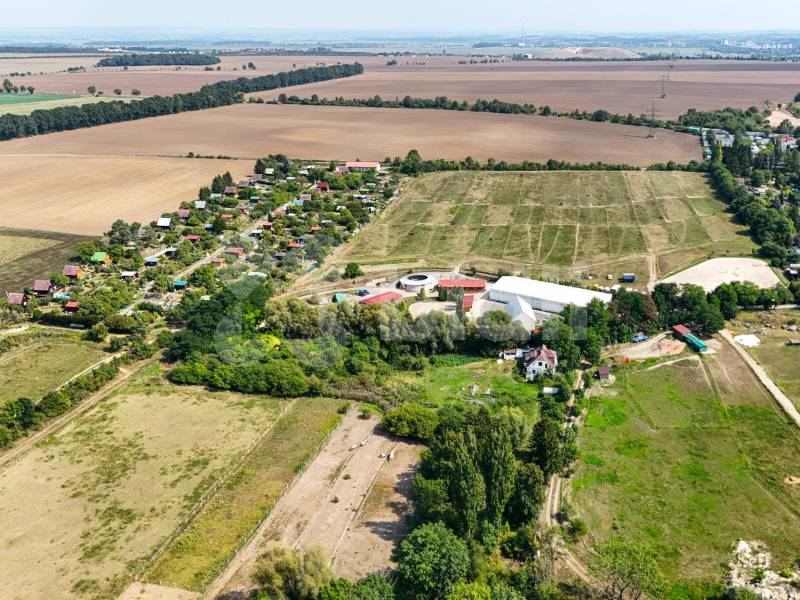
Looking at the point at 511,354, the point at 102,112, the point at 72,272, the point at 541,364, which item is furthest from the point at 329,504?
the point at 102,112

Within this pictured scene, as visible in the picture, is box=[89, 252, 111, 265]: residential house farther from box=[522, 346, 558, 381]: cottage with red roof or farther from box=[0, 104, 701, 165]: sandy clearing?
box=[522, 346, 558, 381]: cottage with red roof

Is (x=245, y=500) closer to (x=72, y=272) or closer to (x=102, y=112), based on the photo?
(x=72, y=272)

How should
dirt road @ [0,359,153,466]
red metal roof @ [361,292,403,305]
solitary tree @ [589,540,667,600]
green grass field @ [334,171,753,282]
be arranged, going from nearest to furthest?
solitary tree @ [589,540,667,600] → dirt road @ [0,359,153,466] → red metal roof @ [361,292,403,305] → green grass field @ [334,171,753,282]

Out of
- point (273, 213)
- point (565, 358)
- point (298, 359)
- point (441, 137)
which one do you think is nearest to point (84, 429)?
point (298, 359)

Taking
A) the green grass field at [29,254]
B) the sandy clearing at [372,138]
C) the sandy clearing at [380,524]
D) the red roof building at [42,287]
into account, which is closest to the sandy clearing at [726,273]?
the sandy clearing at [380,524]

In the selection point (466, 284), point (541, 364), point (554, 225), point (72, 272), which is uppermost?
point (554, 225)

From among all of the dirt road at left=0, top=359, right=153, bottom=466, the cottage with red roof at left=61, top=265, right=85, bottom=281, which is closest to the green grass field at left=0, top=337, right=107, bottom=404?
the dirt road at left=0, top=359, right=153, bottom=466

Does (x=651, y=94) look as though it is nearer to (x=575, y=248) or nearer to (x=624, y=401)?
(x=575, y=248)
